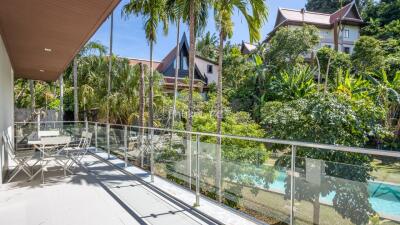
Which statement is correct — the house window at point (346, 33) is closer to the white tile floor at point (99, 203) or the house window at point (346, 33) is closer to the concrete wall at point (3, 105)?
the white tile floor at point (99, 203)

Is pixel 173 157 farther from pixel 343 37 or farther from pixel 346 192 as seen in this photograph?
pixel 343 37

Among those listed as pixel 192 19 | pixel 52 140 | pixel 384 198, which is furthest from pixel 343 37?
pixel 384 198

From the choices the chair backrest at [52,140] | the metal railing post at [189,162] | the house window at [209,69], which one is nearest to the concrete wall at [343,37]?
the house window at [209,69]

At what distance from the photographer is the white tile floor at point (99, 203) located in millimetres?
3650

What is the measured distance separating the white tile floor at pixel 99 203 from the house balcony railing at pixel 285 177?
27 centimetres

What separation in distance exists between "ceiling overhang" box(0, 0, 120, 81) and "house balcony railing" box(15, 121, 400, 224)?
2.38 m

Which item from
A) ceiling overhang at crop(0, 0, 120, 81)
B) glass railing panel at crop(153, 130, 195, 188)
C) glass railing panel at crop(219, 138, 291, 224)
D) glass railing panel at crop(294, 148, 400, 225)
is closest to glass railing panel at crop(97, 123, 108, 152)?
ceiling overhang at crop(0, 0, 120, 81)

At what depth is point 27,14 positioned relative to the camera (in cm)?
455

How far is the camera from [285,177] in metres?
3.02

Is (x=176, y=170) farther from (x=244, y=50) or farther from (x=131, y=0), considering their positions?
(x=244, y=50)

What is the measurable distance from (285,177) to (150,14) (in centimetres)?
1014

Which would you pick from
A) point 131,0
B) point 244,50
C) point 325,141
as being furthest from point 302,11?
point 325,141

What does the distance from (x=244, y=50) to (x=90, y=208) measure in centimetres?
3225

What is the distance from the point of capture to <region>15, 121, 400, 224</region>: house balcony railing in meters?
2.27
